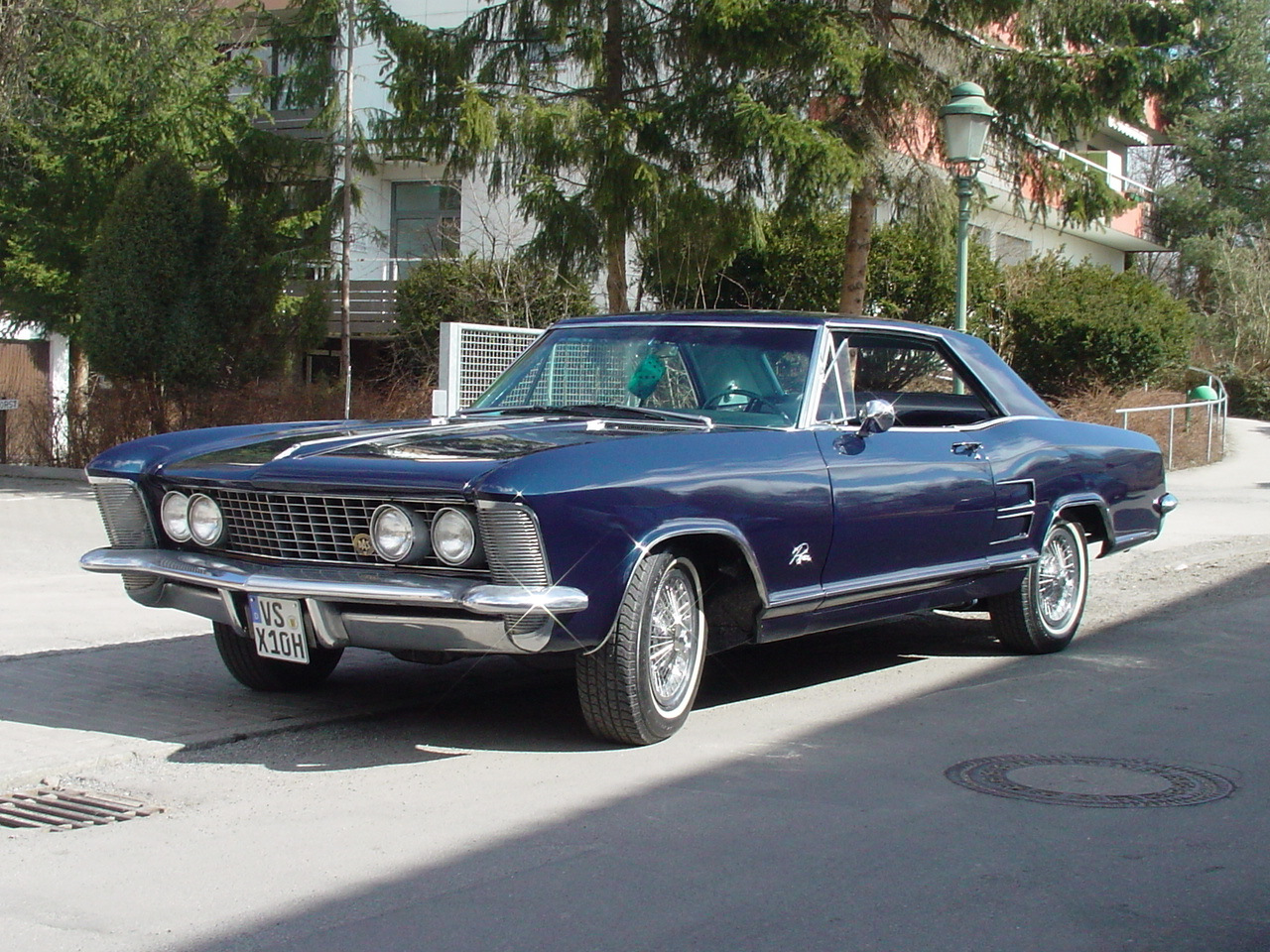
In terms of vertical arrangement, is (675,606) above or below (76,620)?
above

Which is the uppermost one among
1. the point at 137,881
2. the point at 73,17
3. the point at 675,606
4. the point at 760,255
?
the point at 73,17

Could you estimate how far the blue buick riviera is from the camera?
5203mm

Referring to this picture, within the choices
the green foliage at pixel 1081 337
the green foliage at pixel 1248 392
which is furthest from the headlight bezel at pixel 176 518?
the green foliage at pixel 1248 392

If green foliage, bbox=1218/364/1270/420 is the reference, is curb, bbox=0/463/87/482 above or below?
below

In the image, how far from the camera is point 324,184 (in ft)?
69.8

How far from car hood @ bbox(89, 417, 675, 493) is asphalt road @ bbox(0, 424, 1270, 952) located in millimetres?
1027

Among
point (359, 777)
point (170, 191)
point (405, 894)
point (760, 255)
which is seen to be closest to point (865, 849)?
point (405, 894)

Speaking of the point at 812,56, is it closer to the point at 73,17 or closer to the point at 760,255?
the point at 760,255

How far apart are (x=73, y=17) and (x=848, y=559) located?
16.7m

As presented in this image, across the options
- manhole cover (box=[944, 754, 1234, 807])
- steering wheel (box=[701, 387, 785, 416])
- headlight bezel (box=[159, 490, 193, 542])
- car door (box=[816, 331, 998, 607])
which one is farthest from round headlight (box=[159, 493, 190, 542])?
manhole cover (box=[944, 754, 1234, 807])

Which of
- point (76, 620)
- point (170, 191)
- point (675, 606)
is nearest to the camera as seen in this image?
point (675, 606)

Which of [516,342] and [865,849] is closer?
[865,849]

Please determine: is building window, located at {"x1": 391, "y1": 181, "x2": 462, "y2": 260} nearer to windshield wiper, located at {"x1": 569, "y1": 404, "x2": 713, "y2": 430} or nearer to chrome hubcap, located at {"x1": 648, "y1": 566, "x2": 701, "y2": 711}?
windshield wiper, located at {"x1": 569, "y1": 404, "x2": 713, "y2": 430}

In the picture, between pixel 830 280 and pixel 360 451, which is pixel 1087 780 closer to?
pixel 360 451
